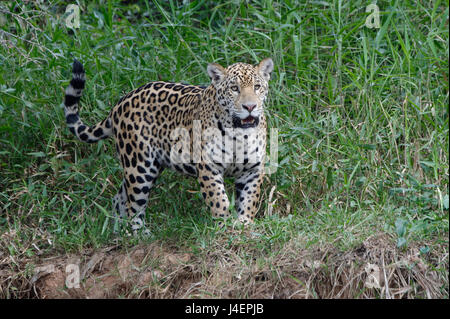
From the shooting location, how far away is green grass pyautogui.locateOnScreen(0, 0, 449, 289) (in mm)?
5715

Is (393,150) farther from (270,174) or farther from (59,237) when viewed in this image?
(59,237)

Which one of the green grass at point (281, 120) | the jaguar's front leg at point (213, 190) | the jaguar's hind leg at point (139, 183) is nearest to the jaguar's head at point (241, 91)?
the jaguar's front leg at point (213, 190)

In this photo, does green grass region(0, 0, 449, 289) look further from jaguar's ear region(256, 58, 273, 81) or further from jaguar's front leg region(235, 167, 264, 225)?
jaguar's ear region(256, 58, 273, 81)

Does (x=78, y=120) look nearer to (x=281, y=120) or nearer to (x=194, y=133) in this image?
(x=194, y=133)

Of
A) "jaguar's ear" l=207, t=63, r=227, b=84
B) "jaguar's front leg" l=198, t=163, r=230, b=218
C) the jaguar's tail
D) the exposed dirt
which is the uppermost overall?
"jaguar's ear" l=207, t=63, r=227, b=84

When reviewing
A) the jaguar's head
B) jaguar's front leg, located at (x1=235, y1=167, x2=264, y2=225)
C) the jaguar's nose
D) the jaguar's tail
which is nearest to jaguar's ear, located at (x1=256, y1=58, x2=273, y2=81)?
the jaguar's head

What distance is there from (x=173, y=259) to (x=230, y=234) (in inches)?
19.4

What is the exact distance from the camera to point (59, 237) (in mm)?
5895

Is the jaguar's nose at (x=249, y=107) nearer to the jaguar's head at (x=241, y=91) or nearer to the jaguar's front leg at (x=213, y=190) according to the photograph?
the jaguar's head at (x=241, y=91)

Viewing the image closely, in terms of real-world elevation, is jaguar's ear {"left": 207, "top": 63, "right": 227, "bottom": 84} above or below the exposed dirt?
above

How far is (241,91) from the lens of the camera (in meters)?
5.77

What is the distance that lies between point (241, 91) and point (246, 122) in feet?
0.83

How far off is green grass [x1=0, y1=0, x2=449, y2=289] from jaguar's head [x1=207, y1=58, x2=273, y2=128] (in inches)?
25.2

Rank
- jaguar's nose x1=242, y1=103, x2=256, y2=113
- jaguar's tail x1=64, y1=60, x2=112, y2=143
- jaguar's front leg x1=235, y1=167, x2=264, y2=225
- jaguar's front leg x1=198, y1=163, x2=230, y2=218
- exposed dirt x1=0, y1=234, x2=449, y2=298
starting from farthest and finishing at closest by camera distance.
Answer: jaguar's tail x1=64, y1=60, x2=112, y2=143, jaguar's front leg x1=235, y1=167, x2=264, y2=225, jaguar's front leg x1=198, y1=163, x2=230, y2=218, jaguar's nose x1=242, y1=103, x2=256, y2=113, exposed dirt x1=0, y1=234, x2=449, y2=298
